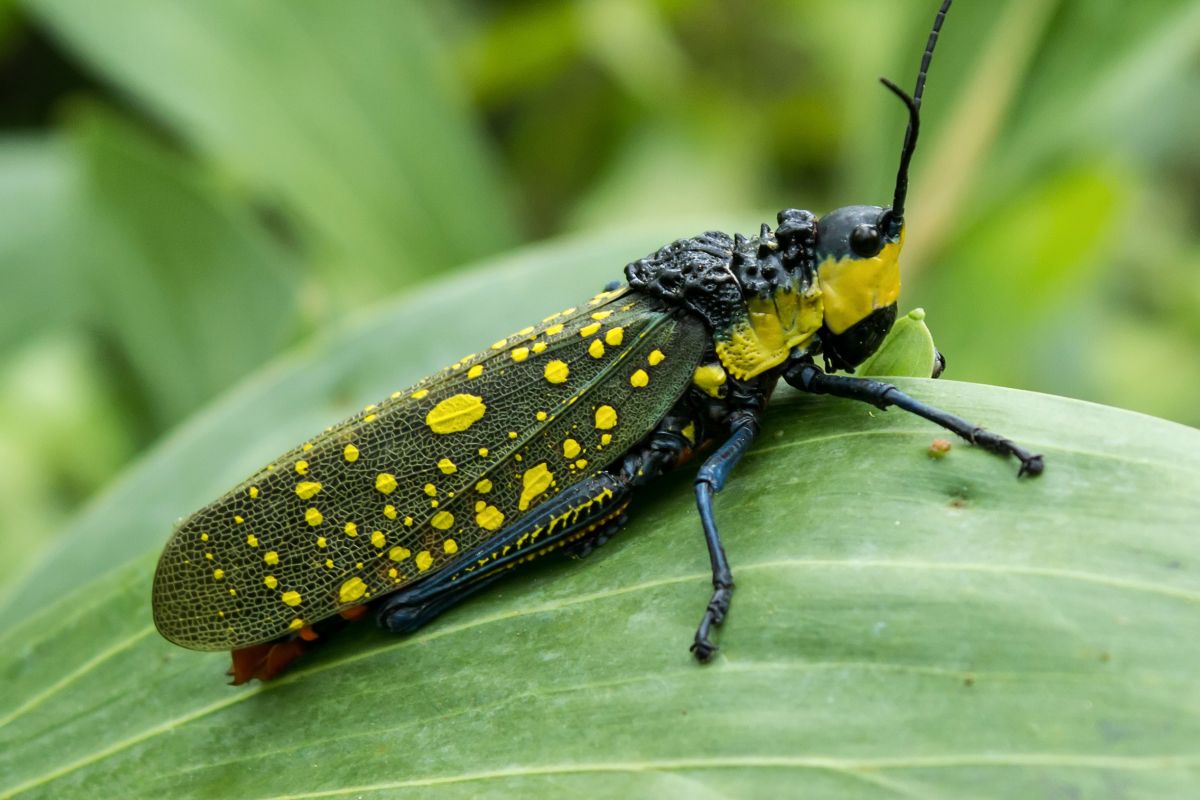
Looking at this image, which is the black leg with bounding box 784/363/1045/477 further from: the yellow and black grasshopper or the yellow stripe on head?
the yellow stripe on head

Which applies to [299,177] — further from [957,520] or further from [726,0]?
[957,520]

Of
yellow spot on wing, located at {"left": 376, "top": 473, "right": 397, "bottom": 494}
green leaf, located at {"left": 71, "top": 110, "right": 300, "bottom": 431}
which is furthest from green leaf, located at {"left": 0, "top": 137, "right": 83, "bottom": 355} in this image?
yellow spot on wing, located at {"left": 376, "top": 473, "right": 397, "bottom": 494}

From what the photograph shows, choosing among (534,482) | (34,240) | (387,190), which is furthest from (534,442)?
(34,240)

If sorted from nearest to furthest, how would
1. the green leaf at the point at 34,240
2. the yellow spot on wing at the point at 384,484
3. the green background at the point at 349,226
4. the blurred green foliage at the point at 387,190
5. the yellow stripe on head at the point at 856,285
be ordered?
the yellow spot on wing at the point at 384,484 < the yellow stripe on head at the point at 856,285 < the green background at the point at 349,226 < the blurred green foliage at the point at 387,190 < the green leaf at the point at 34,240

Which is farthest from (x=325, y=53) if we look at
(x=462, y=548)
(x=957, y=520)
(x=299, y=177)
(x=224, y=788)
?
(x=957, y=520)

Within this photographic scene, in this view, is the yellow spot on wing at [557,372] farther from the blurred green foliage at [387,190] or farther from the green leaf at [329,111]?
the green leaf at [329,111]

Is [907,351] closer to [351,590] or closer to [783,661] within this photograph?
[783,661]

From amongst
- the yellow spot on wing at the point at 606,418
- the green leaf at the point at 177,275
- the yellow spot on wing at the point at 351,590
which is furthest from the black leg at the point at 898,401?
the green leaf at the point at 177,275
